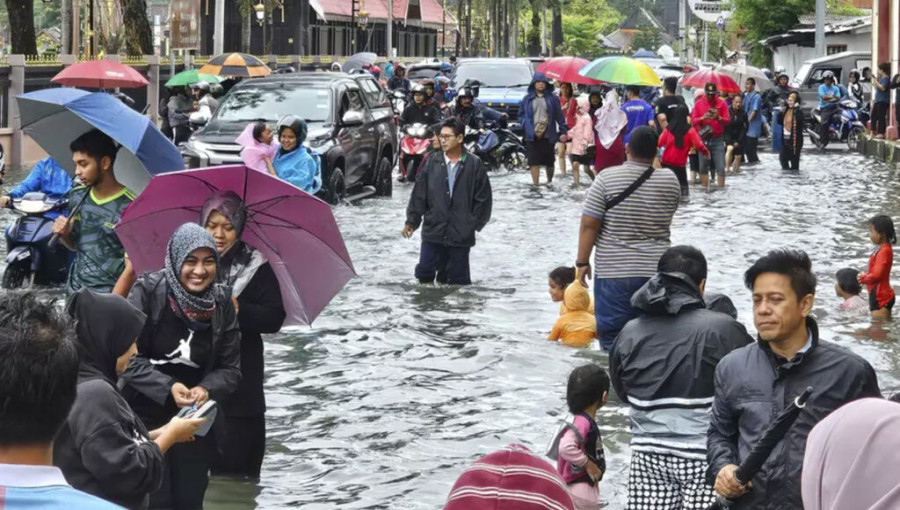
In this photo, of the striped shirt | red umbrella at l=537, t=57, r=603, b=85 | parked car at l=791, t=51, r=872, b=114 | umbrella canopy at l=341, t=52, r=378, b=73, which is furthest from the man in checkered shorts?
umbrella canopy at l=341, t=52, r=378, b=73

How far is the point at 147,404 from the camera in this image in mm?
6215

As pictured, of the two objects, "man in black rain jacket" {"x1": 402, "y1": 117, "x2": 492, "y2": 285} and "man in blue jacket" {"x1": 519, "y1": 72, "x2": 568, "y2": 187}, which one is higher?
"man in blue jacket" {"x1": 519, "y1": 72, "x2": 568, "y2": 187}

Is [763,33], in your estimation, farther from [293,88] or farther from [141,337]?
[141,337]

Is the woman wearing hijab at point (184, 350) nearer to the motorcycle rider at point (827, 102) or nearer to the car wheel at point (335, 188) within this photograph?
the car wheel at point (335, 188)

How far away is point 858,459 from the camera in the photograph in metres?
2.92

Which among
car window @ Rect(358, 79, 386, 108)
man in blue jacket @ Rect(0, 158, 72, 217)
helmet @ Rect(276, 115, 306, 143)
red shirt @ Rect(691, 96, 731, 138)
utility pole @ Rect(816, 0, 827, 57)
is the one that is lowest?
man in blue jacket @ Rect(0, 158, 72, 217)

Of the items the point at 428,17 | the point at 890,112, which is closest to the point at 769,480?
the point at 890,112

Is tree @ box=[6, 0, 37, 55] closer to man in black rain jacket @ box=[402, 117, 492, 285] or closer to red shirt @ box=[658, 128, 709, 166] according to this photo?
red shirt @ box=[658, 128, 709, 166]

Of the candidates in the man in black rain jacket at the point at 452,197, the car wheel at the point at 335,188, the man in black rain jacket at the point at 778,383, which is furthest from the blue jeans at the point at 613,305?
the car wheel at the point at 335,188

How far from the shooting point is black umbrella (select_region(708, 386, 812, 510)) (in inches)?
195

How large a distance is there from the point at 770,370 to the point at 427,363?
6.29 metres

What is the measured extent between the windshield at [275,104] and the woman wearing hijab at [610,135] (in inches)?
153

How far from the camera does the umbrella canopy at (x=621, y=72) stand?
22.8 meters

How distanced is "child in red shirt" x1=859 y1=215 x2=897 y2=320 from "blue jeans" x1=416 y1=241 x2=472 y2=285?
3.36 meters
